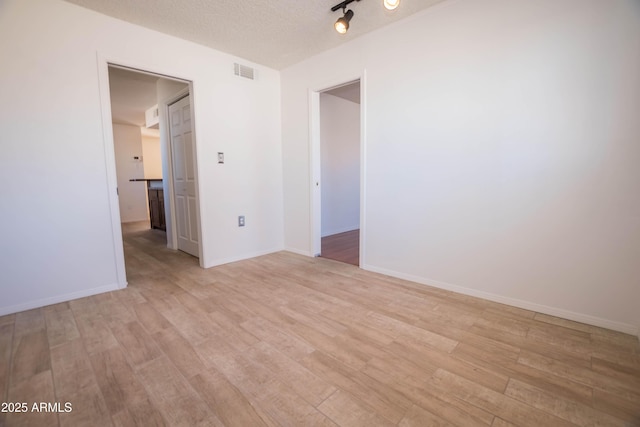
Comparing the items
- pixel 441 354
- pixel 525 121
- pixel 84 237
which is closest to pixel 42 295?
pixel 84 237

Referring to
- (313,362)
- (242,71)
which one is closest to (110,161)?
(242,71)

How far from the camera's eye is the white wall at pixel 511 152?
6.13 feet

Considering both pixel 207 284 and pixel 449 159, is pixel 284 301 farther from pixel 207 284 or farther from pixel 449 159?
pixel 449 159

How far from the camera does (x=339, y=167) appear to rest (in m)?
5.32

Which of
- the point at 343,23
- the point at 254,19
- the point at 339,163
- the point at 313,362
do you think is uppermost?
the point at 254,19

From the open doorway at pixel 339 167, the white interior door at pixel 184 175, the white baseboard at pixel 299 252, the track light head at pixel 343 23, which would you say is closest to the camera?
the track light head at pixel 343 23

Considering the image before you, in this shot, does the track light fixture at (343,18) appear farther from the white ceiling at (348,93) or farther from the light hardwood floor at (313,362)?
the light hardwood floor at (313,362)

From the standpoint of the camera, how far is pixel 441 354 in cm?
170

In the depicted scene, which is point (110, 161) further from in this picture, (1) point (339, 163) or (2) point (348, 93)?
(2) point (348, 93)

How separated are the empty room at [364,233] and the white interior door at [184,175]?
53 centimetres

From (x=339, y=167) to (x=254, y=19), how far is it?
302cm

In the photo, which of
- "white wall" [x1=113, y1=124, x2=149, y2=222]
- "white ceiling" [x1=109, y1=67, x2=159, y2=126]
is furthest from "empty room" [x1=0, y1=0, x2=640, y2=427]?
"white wall" [x1=113, y1=124, x2=149, y2=222]

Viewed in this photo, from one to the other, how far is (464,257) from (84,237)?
347 cm

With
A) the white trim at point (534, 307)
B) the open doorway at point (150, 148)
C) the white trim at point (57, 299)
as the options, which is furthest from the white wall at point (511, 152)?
the white trim at point (57, 299)
